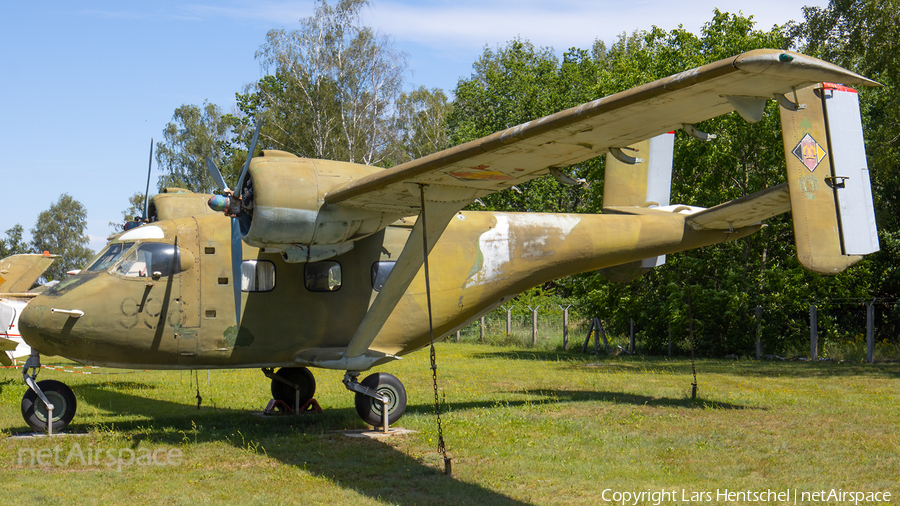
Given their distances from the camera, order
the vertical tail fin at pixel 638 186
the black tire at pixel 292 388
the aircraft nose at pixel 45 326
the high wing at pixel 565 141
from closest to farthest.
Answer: the high wing at pixel 565 141 → the aircraft nose at pixel 45 326 → the black tire at pixel 292 388 → the vertical tail fin at pixel 638 186

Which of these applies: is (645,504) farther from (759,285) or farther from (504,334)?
(504,334)

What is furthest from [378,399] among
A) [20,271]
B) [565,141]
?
[20,271]

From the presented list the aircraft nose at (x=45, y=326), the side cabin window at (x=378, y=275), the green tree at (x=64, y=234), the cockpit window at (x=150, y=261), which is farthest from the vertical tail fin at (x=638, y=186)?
the green tree at (x=64, y=234)

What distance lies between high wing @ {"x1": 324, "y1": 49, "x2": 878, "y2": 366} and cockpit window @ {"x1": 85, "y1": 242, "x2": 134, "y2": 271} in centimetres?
334

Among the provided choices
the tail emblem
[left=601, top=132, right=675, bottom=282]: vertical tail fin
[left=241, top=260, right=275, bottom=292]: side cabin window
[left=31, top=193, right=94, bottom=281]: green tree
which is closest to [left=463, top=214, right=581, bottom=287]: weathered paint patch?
[left=601, top=132, right=675, bottom=282]: vertical tail fin

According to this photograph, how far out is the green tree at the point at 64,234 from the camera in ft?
A: 244

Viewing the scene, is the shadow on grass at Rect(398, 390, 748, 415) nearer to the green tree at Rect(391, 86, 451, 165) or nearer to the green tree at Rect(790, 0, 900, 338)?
the green tree at Rect(790, 0, 900, 338)

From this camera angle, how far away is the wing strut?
28.8 feet

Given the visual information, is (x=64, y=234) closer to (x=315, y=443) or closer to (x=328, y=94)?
(x=328, y=94)

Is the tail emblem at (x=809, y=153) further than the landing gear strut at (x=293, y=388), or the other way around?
the landing gear strut at (x=293, y=388)

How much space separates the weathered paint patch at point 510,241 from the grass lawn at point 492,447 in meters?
2.39

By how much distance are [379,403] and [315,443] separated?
1208mm

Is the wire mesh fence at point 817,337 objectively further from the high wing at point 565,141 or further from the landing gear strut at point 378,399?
the high wing at point 565,141

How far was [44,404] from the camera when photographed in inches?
395
